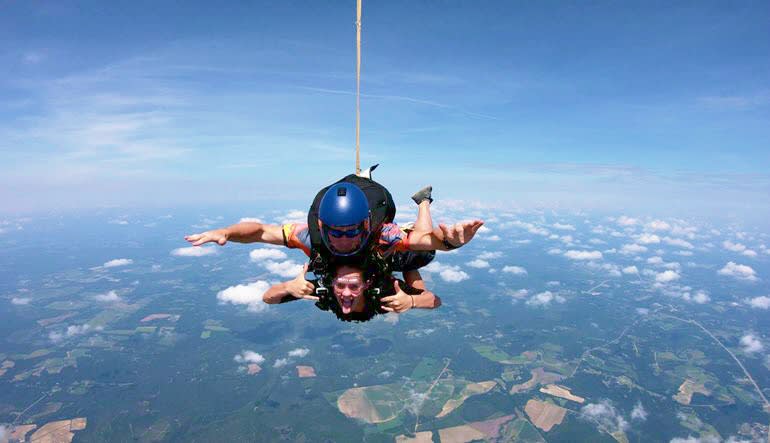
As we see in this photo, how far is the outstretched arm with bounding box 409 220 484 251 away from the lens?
2.52 meters

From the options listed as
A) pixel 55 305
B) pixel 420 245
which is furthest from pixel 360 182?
pixel 55 305

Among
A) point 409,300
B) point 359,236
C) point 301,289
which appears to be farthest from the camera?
point 409,300

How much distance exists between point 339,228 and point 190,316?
286ft

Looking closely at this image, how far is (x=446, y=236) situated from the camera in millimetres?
2666

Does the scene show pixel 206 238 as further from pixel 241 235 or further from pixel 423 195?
pixel 423 195

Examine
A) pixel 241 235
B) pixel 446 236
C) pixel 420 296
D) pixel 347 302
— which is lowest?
pixel 420 296

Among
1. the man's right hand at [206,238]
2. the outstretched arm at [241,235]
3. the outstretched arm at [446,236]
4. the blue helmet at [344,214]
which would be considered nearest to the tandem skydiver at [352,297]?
the blue helmet at [344,214]

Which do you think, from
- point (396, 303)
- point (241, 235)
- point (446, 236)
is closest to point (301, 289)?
point (241, 235)

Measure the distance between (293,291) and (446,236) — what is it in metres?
2.15

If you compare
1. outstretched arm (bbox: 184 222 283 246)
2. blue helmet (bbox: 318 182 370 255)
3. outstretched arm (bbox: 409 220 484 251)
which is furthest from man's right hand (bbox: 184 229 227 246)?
outstretched arm (bbox: 409 220 484 251)

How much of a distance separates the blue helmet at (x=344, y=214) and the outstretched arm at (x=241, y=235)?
0.65 m

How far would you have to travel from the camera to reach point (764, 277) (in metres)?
147

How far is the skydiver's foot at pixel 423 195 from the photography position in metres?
4.19

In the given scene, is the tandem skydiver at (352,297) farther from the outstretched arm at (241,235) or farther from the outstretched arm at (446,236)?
the outstretched arm at (446,236)
